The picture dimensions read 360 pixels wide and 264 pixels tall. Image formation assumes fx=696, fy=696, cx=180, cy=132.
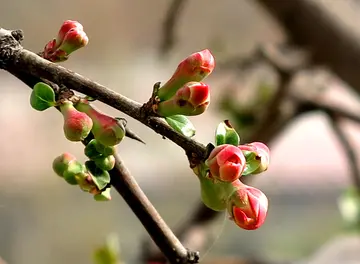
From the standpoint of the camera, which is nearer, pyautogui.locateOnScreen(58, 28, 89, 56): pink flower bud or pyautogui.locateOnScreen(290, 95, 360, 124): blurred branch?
pyautogui.locateOnScreen(58, 28, 89, 56): pink flower bud

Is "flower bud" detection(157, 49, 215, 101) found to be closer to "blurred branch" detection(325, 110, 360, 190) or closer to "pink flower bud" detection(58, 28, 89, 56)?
"pink flower bud" detection(58, 28, 89, 56)

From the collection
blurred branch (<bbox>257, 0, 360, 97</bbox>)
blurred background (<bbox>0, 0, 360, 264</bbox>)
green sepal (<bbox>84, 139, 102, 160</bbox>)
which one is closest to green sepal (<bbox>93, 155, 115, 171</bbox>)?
green sepal (<bbox>84, 139, 102, 160</bbox>)

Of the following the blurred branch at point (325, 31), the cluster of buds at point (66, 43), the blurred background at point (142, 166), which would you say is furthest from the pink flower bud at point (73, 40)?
the blurred background at point (142, 166)

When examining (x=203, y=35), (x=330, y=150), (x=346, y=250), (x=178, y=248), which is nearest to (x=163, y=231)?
(x=178, y=248)

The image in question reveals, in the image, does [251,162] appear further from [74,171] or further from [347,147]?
[347,147]

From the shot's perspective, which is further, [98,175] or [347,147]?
[347,147]

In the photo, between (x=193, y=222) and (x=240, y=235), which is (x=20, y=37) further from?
(x=240, y=235)

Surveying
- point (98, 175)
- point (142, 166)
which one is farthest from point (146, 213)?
point (142, 166)
